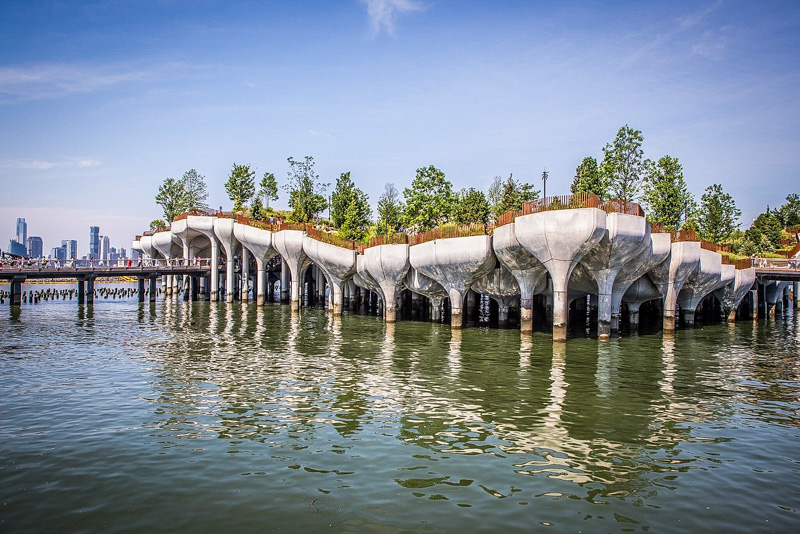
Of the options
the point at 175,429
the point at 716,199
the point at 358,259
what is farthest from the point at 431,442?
the point at 716,199

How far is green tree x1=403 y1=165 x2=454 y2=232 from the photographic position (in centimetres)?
7181

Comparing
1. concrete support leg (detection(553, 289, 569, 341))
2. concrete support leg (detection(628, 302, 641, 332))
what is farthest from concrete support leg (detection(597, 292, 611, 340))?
concrete support leg (detection(628, 302, 641, 332))

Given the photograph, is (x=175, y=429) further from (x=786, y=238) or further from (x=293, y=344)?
(x=786, y=238)

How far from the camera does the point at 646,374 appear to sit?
80.4 feet

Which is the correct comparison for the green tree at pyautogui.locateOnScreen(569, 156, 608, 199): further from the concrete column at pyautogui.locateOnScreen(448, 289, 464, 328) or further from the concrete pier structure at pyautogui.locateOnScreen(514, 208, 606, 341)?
the concrete pier structure at pyautogui.locateOnScreen(514, 208, 606, 341)

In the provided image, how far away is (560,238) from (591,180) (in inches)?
1589

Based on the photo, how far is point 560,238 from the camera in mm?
31953

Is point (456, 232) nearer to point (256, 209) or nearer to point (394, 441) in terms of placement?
point (394, 441)

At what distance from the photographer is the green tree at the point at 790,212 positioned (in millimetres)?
118875

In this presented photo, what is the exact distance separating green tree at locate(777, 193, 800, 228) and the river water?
11130 centimetres

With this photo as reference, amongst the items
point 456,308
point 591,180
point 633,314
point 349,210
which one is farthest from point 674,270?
point 349,210

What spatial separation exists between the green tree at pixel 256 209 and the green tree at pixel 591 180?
53.0 metres

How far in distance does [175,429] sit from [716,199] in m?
87.1

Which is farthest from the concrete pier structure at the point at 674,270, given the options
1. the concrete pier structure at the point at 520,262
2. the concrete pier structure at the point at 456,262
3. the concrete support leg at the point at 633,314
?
the concrete pier structure at the point at 456,262
